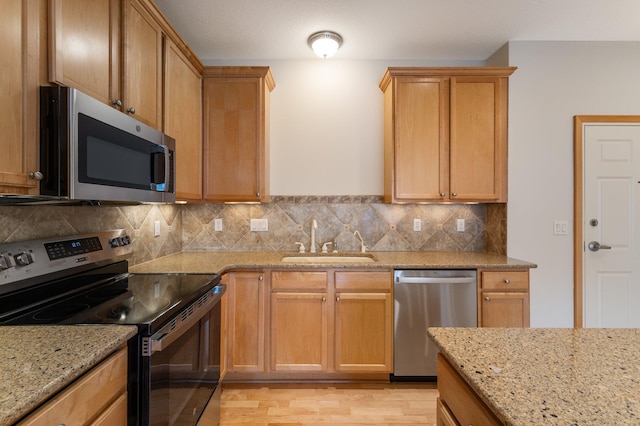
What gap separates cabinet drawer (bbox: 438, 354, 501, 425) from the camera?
78cm

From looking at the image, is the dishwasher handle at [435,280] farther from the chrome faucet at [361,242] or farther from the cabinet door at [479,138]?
the cabinet door at [479,138]

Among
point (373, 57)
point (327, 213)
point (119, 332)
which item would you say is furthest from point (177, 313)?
point (373, 57)

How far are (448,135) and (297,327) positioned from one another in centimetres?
191

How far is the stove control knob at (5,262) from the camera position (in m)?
1.18

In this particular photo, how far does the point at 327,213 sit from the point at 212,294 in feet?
4.70

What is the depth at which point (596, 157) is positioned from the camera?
2637 millimetres

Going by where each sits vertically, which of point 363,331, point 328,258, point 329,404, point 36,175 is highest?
point 36,175

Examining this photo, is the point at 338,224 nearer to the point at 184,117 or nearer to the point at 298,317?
the point at 298,317

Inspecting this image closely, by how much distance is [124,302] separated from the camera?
1411mm

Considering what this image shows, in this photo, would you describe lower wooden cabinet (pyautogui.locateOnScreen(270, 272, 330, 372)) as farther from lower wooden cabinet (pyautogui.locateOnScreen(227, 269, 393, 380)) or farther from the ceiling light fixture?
the ceiling light fixture

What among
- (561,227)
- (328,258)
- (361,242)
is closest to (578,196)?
(561,227)

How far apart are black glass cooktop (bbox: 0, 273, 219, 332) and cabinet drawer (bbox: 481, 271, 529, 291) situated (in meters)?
1.86

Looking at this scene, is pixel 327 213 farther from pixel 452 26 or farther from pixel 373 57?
pixel 452 26

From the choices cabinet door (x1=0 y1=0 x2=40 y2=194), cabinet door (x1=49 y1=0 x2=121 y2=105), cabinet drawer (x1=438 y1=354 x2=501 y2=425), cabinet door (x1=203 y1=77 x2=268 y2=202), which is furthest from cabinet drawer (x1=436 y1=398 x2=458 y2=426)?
cabinet door (x1=203 y1=77 x2=268 y2=202)
